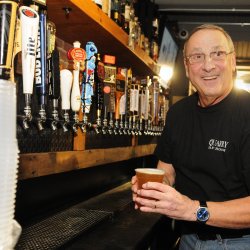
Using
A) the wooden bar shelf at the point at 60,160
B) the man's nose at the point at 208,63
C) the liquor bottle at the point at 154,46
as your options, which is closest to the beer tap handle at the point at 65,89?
the wooden bar shelf at the point at 60,160

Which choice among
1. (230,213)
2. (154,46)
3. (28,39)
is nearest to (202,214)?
(230,213)

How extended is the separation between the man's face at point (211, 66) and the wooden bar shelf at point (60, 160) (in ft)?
2.68

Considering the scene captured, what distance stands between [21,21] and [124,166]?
2.72 metres

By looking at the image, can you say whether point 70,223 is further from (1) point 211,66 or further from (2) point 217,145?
(1) point 211,66

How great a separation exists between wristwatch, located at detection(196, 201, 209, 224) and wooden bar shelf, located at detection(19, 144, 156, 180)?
2.47ft

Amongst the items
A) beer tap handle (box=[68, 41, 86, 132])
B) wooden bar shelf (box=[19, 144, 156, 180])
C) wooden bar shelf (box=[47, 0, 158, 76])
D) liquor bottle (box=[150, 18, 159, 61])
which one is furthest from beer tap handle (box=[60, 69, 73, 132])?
liquor bottle (box=[150, 18, 159, 61])

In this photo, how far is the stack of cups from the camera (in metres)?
0.65

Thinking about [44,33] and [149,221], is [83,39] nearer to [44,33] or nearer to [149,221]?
[44,33]

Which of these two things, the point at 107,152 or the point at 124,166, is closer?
the point at 107,152

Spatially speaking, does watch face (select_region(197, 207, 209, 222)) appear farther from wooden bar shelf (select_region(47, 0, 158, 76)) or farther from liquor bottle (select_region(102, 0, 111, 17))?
liquor bottle (select_region(102, 0, 111, 17))

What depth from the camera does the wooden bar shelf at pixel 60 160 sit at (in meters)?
1.64

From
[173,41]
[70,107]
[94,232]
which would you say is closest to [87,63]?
[70,107]

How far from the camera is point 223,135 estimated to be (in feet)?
5.59

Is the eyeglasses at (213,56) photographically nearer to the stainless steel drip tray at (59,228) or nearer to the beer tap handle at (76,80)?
the beer tap handle at (76,80)
